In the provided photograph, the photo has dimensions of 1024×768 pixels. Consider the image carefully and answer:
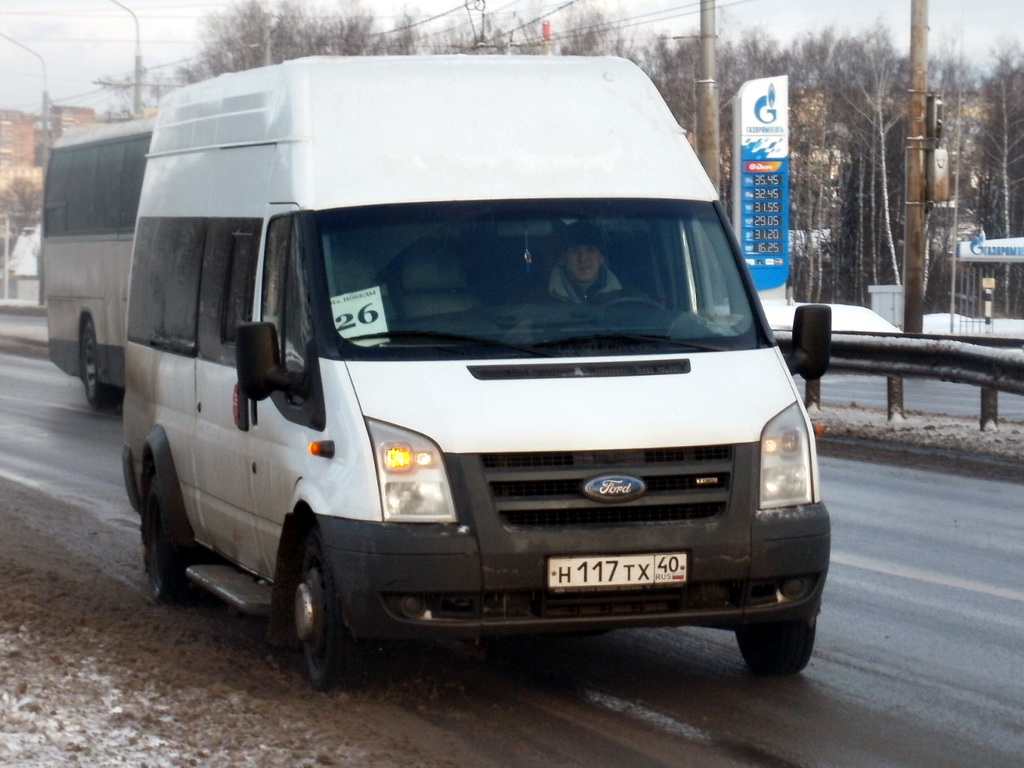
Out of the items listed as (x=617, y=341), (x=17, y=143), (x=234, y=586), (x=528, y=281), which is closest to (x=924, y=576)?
(x=617, y=341)


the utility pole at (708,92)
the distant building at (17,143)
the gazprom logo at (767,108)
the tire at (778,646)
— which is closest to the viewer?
the tire at (778,646)

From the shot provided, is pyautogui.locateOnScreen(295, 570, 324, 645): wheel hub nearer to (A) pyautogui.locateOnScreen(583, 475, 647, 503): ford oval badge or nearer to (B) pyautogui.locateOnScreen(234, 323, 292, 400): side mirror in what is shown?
(B) pyautogui.locateOnScreen(234, 323, 292, 400): side mirror

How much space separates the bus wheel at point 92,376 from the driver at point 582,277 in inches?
563

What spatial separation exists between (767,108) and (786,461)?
19981 mm

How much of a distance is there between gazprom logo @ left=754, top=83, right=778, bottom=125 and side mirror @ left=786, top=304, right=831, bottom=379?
19.1m

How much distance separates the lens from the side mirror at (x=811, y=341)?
20.2ft

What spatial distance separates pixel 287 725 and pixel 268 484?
120 centimetres

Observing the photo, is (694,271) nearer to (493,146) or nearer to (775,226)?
(493,146)

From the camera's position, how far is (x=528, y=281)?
591 centimetres

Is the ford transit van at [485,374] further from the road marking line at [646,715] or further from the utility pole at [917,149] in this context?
the utility pole at [917,149]

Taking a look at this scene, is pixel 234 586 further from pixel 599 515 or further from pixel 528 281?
pixel 599 515

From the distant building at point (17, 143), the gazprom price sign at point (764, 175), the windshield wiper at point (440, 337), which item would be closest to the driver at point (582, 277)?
the windshield wiper at point (440, 337)

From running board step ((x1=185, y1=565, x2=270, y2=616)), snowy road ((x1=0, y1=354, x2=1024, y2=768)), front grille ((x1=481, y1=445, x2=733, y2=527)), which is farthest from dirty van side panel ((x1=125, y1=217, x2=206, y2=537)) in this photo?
front grille ((x1=481, y1=445, x2=733, y2=527))

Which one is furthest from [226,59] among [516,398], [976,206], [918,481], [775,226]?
[516,398]
